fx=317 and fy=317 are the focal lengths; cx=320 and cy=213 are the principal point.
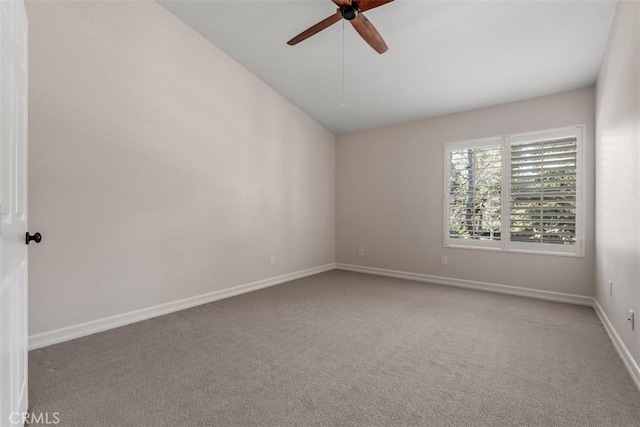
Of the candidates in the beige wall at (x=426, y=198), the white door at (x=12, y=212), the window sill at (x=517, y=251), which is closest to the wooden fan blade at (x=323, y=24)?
the white door at (x=12, y=212)

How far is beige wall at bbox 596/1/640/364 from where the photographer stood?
82.8 inches

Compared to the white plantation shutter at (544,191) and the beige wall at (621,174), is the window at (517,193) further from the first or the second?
the beige wall at (621,174)

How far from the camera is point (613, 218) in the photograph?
2750mm

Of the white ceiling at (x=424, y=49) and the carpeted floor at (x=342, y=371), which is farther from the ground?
the white ceiling at (x=424, y=49)

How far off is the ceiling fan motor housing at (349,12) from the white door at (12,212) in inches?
77.9

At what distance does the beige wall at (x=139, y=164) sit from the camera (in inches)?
107

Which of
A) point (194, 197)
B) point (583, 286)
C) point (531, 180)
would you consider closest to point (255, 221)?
point (194, 197)

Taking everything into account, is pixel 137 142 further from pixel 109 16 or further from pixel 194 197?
pixel 109 16

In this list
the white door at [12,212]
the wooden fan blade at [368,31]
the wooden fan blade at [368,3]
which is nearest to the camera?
the white door at [12,212]

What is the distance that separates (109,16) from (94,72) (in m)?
0.60

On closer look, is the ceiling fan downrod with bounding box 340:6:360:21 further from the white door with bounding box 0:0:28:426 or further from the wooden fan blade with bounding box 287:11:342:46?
the white door with bounding box 0:0:28:426

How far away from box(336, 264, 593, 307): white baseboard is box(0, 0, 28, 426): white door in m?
4.69

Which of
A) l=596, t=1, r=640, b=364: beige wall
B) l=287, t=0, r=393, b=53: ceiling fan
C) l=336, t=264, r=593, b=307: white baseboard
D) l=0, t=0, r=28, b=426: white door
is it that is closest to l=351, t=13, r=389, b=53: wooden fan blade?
l=287, t=0, r=393, b=53: ceiling fan

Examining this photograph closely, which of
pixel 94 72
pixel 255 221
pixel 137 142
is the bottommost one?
pixel 255 221
